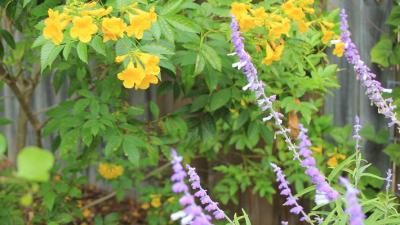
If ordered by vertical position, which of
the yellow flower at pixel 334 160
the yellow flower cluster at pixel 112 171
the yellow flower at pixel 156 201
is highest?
the yellow flower at pixel 334 160

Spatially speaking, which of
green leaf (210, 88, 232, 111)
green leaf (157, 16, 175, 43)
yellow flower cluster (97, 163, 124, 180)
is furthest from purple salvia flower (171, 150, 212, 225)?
yellow flower cluster (97, 163, 124, 180)

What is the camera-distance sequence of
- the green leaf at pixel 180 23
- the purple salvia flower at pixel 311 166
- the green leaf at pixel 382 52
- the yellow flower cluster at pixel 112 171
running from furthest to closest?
the yellow flower cluster at pixel 112 171, the green leaf at pixel 382 52, the green leaf at pixel 180 23, the purple salvia flower at pixel 311 166

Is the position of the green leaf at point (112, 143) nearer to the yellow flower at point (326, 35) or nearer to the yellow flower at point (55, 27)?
the yellow flower at point (55, 27)

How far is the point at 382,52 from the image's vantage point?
3.40 meters

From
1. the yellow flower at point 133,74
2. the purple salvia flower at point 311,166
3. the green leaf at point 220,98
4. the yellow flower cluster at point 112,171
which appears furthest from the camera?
the yellow flower cluster at point 112,171

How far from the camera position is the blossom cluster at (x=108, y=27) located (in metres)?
1.97

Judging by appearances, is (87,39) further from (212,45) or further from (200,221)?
(200,221)

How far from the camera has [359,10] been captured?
3.49 meters

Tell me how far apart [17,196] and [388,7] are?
228cm

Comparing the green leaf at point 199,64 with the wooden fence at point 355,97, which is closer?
the green leaf at point 199,64

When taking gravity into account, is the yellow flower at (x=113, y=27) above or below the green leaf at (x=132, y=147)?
above

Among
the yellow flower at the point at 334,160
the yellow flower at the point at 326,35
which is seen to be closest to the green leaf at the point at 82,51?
the yellow flower at the point at 326,35

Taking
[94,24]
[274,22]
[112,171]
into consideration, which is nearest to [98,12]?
[94,24]

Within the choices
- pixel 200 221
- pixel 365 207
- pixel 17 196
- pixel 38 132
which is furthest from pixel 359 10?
pixel 200 221
